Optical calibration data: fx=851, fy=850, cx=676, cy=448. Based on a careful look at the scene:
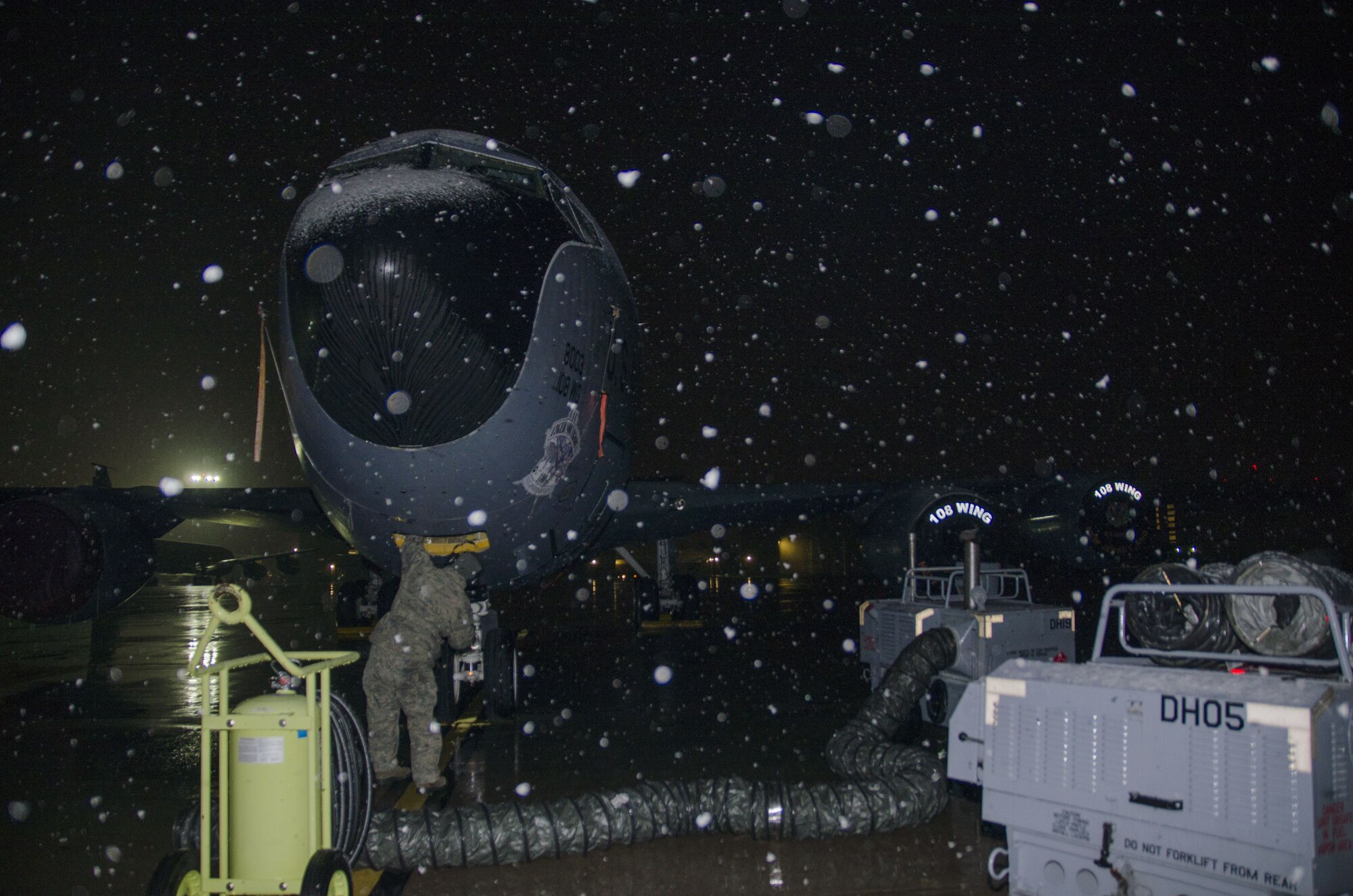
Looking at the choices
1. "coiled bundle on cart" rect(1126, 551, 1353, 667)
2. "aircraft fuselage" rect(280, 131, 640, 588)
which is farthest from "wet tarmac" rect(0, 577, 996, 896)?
"aircraft fuselage" rect(280, 131, 640, 588)

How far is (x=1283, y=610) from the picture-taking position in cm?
421

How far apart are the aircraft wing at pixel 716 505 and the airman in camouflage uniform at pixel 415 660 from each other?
15.7 feet

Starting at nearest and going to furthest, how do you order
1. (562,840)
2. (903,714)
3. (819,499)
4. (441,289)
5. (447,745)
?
(562,840) < (441,289) < (903,714) < (447,745) < (819,499)

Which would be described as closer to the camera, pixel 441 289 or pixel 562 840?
pixel 562 840

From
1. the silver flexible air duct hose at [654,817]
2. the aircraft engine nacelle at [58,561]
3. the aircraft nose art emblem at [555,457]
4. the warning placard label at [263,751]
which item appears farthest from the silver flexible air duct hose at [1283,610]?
the aircraft engine nacelle at [58,561]

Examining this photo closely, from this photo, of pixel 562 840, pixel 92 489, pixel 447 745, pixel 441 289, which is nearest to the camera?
pixel 562 840

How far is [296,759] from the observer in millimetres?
4070

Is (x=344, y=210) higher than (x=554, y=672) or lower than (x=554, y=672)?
higher

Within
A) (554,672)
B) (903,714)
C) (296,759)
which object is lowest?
(554,672)

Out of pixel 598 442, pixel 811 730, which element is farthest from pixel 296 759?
pixel 811 730

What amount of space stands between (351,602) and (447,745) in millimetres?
7502

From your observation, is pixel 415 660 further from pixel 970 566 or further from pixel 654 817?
pixel 970 566

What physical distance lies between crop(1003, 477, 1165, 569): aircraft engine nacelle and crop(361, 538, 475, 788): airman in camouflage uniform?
8.42 meters

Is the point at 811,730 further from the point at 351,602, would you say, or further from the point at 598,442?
the point at 351,602
